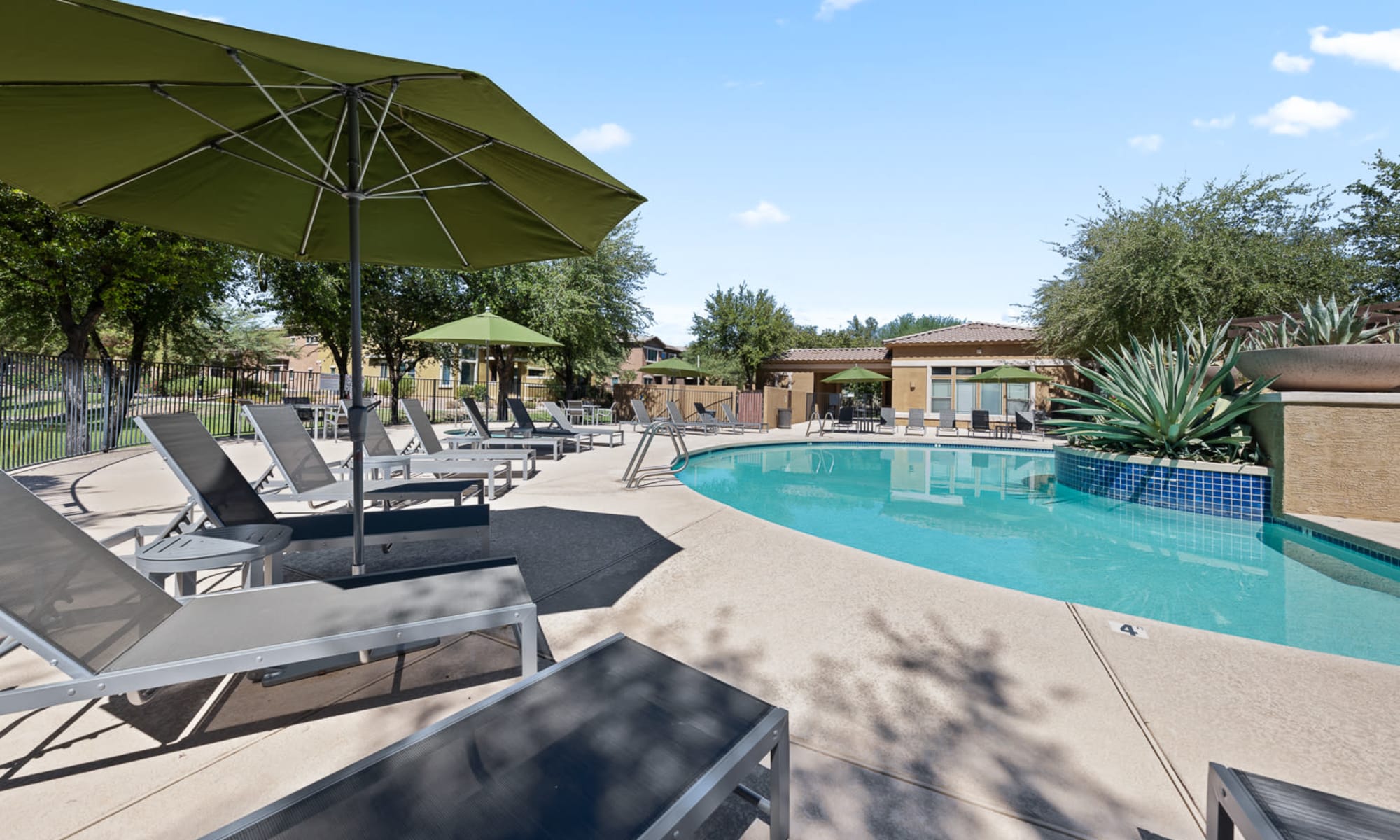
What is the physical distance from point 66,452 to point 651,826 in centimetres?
1289

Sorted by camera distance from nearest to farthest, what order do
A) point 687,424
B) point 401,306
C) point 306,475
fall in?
1. point 306,475
2. point 687,424
3. point 401,306

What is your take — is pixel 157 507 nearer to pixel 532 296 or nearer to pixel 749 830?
pixel 749 830

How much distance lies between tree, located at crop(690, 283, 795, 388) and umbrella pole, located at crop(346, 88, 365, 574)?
84.2 ft

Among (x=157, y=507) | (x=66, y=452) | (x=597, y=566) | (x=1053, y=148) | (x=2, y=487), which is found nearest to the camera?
(x=2, y=487)

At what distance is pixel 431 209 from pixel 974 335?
25.8 metres

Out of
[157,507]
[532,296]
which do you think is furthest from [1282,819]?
[532,296]

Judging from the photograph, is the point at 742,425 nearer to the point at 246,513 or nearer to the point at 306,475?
the point at 306,475

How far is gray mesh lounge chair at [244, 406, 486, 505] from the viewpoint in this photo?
4363 mm

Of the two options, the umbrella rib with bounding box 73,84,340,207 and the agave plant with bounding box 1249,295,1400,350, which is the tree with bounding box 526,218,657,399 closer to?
the umbrella rib with bounding box 73,84,340,207

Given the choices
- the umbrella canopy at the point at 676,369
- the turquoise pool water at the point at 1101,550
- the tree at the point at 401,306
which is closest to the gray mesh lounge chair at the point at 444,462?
the turquoise pool water at the point at 1101,550

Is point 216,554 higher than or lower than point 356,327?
lower

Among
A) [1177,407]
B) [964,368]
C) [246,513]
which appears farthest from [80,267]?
[964,368]

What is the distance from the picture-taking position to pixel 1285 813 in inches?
47.2

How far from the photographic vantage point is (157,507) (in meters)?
5.14
